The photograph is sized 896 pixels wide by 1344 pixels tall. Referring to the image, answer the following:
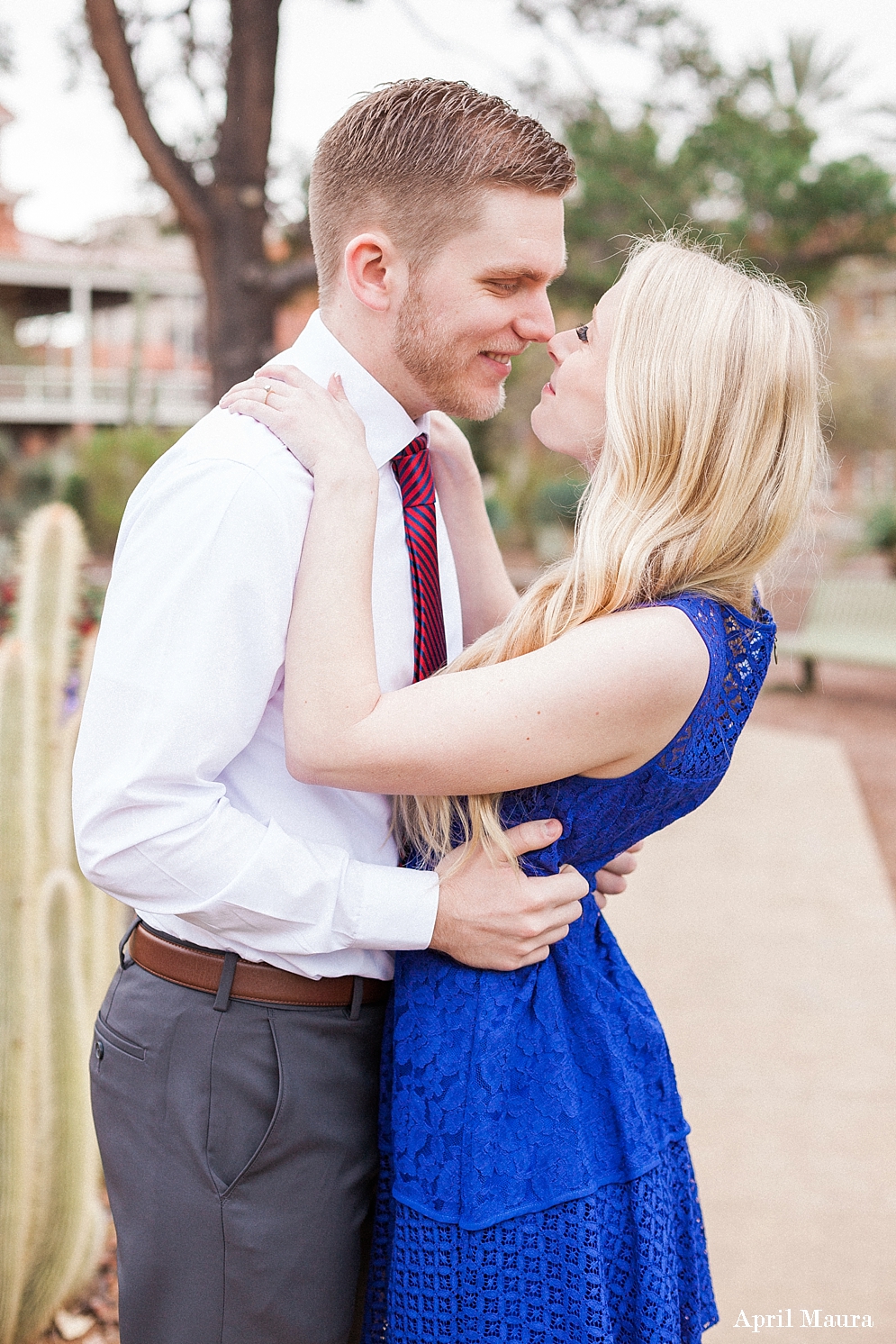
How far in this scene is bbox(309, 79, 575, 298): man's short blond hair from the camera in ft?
5.92

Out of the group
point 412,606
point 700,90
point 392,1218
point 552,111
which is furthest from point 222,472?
Answer: point 700,90

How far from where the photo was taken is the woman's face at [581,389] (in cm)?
183

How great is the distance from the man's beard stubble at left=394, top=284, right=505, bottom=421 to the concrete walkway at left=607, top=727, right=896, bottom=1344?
8.38 ft

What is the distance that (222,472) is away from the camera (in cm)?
161

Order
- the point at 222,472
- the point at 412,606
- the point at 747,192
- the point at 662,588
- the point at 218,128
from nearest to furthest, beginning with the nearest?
the point at 222,472
the point at 662,588
the point at 412,606
the point at 218,128
the point at 747,192

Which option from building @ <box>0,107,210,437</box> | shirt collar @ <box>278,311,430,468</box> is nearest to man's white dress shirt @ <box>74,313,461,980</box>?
shirt collar @ <box>278,311,430,468</box>

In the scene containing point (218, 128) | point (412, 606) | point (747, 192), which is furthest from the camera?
point (747, 192)

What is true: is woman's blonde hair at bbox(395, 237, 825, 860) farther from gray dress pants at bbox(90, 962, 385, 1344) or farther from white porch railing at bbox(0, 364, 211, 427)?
white porch railing at bbox(0, 364, 211, 427)

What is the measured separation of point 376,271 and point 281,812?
2.75ft

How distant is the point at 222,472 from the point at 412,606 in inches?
15.6

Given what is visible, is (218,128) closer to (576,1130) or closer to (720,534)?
(720,534)

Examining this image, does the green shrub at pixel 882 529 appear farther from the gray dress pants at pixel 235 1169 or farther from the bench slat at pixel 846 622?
the gray dress pants at pixel 235 1169

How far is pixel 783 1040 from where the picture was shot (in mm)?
4680

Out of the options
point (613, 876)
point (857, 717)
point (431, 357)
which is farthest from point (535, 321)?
point (857, 717)
